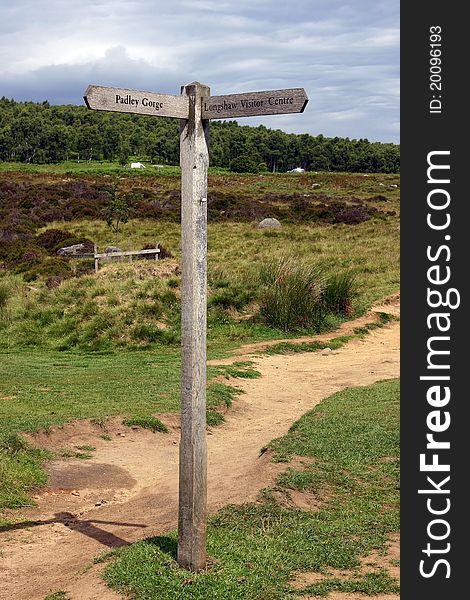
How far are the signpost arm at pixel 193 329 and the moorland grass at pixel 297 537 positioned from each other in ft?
0.90

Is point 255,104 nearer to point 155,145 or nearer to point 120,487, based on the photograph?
point 120,487

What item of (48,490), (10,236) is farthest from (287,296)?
(10,236)

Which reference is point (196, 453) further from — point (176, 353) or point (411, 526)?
point (176, 353)

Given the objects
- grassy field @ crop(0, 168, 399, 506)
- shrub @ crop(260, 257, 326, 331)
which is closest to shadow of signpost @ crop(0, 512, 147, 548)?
grassy field @ crop(0, 168, 399, 506)

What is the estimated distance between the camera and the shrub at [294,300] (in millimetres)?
18672

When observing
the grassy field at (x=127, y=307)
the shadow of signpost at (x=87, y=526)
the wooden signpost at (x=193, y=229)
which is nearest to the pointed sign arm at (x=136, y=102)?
the wooden signpost at (x=193, y=229)

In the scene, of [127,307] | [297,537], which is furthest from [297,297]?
[297,537]

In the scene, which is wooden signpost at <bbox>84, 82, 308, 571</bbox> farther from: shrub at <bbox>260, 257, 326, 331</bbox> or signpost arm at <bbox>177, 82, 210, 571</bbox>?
shrub at <bbox>260, 257, 326, 331</bbox>

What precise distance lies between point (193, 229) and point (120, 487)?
4379mm

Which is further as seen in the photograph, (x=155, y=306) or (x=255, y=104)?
(x=155, y=306)

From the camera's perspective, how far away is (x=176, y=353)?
16547 mm

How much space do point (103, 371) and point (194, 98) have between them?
945 cm

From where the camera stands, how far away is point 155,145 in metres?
97.2

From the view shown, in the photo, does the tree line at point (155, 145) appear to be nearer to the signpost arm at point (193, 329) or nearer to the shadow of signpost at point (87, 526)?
the shadow of signpost at point (87, 526)
